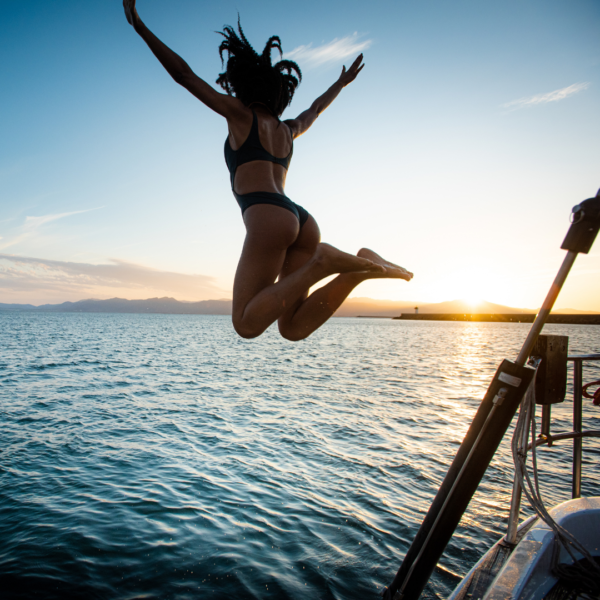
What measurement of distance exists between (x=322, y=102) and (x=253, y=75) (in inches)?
34.2

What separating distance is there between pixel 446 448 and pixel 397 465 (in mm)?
1575

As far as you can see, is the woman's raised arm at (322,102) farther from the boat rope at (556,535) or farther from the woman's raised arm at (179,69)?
the boat rope at (556,535)

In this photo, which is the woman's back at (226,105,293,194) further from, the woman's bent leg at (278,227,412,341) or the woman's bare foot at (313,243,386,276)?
the woman's bare foot at (313,243,386,276)

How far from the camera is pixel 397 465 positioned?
6867 mm

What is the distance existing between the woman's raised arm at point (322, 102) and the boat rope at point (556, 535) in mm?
2590

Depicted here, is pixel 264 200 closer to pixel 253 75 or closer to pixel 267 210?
pixel 267 210

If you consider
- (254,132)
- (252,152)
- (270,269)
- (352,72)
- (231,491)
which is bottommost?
(231,491)

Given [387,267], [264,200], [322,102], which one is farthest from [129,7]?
[387,267]

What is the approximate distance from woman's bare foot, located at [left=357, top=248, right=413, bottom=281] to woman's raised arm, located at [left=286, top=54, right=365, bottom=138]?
119cm

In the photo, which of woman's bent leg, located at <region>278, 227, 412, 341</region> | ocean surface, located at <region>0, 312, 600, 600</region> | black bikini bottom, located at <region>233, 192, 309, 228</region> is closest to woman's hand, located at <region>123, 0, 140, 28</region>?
black bikini bottom, located at <region>233, 192, 309, 228</region>

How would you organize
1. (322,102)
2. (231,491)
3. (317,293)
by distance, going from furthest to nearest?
(231,491)
(322,102)
(317,293)

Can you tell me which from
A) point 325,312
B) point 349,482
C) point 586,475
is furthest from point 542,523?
point 586,475

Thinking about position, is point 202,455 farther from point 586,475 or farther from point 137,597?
point 586,475

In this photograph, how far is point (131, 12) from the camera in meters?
2.50
